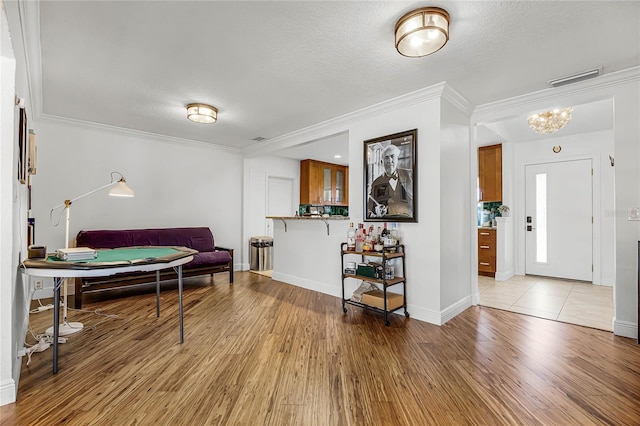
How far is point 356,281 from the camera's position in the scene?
3.89m

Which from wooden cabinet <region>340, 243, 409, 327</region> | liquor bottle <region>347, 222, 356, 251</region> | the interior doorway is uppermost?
the interior doorway

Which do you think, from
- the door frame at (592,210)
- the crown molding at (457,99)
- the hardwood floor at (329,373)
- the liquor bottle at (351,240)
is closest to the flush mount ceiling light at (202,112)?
the liquor bottle at (351,240)

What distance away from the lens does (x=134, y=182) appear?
193 inches

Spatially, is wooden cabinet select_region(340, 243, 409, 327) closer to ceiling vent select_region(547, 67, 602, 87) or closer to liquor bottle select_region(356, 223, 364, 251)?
liquor bottle select_region(356, 223, 364, 251)

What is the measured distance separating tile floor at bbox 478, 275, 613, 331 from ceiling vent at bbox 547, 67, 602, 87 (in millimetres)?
2433

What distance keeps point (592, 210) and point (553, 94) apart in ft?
9.34

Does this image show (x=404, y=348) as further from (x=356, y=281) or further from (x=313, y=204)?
(x=313, y=204)

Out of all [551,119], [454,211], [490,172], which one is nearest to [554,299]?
[454,211]

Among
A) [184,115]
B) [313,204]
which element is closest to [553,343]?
Result: [184,115]

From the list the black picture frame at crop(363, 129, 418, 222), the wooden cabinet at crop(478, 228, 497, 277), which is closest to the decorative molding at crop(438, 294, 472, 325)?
the black picture frame at crop(363, 129, 418, 222)

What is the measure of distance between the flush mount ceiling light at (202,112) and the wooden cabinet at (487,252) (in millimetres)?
4921

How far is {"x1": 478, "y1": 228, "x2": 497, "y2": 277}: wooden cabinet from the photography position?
5359 millimetres

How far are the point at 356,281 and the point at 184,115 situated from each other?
10.5 feet

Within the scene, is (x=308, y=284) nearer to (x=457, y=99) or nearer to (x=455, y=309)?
(x=455, y=309)
